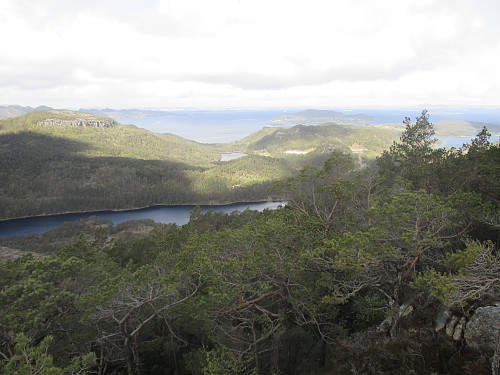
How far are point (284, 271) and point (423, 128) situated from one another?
83.9ft

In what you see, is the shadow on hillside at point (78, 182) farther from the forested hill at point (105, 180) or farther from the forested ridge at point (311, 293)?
the forested ridge at point (311, 293)

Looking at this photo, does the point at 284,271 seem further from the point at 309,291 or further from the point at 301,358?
the point at 301,358

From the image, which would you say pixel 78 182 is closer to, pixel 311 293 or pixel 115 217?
pixel 115 217

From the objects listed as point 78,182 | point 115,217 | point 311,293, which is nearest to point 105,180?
point 78,182

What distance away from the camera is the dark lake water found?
90875mm

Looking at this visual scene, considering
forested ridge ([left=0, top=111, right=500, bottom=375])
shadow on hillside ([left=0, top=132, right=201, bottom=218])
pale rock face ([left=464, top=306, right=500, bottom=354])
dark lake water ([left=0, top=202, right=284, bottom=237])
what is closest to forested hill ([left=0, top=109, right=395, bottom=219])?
shadow on hillside ([left=0, top=132, right=201, bottom=218])

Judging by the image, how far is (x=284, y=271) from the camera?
11.4m

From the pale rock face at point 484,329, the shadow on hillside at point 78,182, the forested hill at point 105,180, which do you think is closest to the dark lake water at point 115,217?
the forested hill at point 105,180

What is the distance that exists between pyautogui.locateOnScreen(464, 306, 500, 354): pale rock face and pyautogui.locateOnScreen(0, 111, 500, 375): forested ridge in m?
0.03

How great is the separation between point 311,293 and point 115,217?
4198 inches

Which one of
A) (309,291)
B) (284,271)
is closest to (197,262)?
(284,271)

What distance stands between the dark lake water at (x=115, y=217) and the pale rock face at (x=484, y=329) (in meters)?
77.6

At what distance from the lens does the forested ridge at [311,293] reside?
774 centimetres

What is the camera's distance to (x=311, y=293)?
1191 cm
